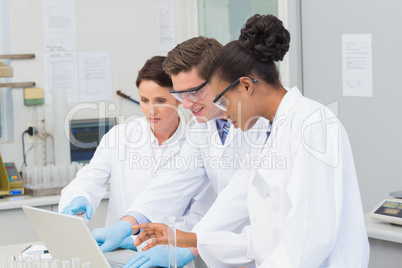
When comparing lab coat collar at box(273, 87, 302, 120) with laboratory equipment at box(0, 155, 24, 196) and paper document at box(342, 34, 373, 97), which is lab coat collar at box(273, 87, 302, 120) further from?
laboratory equipment at box(0, 155, 24, 196)

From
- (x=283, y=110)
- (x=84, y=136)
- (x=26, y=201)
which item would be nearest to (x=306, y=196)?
(x=283, y=110)

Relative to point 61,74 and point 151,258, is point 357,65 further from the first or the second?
point 61,74

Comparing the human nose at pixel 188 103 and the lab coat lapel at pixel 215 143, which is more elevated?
the human nose at pixel 188 103

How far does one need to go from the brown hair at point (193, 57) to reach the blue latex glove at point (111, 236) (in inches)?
22.6

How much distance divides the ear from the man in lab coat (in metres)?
0.41

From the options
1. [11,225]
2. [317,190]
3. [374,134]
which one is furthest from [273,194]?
[11,225]

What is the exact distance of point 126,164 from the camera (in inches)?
101

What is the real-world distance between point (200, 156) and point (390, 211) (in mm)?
731

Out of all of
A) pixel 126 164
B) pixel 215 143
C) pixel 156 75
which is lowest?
pixel 126 164

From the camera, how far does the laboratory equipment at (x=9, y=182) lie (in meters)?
3.34

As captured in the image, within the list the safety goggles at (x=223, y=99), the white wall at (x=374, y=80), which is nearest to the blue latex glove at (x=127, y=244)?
the safety goggles at (x=223, y=99)

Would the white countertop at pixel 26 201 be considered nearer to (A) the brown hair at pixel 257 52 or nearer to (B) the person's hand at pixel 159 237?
(B) the person's hand at pixel 159 237

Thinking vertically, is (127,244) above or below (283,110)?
below

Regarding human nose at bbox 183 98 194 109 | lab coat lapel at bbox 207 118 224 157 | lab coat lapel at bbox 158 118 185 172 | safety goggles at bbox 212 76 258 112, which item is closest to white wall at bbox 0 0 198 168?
lab coat lapel at bbox 158 118 185 172
